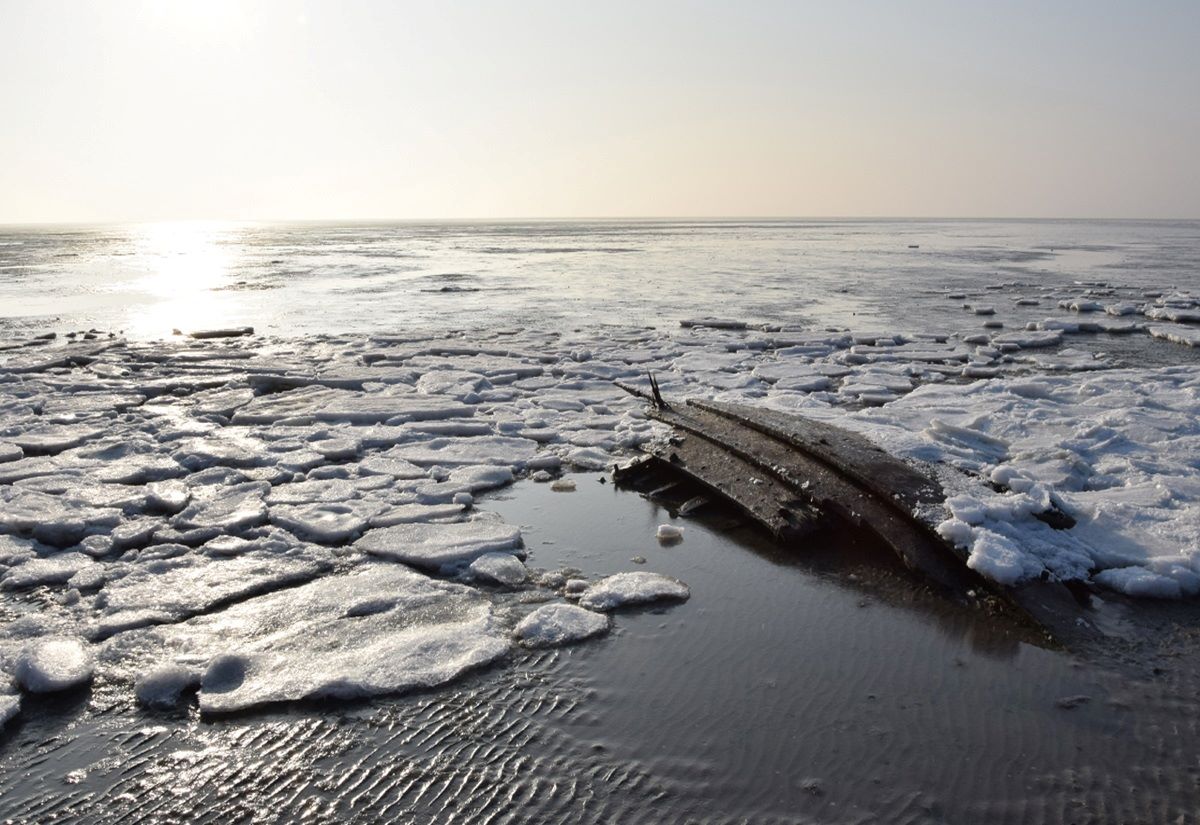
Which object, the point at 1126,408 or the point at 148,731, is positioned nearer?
the point at 148,731

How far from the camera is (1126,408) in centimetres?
674

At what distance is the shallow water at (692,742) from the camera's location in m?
2.50

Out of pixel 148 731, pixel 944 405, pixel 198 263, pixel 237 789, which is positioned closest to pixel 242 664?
pixel 148 731

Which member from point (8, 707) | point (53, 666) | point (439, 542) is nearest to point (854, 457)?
point (439, 542)

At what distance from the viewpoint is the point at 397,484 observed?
5406 mm

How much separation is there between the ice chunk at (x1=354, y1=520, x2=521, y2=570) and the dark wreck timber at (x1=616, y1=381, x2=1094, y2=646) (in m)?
1.20

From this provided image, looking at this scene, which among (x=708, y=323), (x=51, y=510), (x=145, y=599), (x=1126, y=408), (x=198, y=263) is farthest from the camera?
(x=198, y=263)

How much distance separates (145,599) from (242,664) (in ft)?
3.00

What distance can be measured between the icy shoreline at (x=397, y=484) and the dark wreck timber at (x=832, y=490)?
0.13 m

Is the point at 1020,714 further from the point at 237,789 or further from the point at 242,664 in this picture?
the point at 242,664

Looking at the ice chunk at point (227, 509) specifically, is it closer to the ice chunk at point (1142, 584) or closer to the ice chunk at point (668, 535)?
the ice chunk at point (668, 535)

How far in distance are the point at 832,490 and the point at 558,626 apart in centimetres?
179

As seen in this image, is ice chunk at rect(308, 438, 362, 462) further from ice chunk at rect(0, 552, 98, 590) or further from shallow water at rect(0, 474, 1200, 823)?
shallow water at rect(0, 474, 1200, 823)

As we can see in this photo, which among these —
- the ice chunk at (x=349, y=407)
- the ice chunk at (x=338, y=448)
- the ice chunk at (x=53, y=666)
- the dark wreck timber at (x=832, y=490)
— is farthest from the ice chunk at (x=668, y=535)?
the ice chunk at (x=349, y=407)
